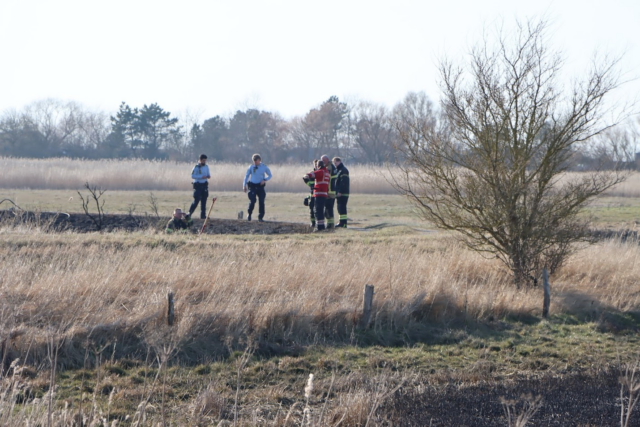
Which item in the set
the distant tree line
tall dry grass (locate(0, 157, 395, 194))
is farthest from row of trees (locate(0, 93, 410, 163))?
tall dry grass (locate(0, 157, 395, 194))

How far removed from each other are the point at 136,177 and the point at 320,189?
67.2 ft

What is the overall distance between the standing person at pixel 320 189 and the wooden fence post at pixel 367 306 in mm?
7048

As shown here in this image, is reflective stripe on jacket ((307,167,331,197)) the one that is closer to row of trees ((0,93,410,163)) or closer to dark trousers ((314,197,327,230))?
dark trousers ((314,197,327,230))

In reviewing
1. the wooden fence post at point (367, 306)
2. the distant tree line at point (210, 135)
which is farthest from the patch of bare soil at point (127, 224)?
the distant tree line at point (210, 135)

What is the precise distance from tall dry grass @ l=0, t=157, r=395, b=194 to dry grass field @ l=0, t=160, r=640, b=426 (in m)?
20.8

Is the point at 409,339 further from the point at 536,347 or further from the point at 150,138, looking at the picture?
the point at 150,138

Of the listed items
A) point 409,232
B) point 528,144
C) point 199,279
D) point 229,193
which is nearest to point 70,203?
point 229,193

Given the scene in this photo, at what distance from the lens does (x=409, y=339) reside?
9.66 metres

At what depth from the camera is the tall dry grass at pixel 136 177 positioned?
3372 cm

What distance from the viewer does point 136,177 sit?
1373 inches

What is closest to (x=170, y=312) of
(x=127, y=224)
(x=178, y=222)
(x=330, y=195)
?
(x=178, y=222)

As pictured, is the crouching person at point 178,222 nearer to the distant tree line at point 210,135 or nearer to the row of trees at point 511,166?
the row of trees at point 511,166

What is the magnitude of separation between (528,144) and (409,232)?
572 centimetres

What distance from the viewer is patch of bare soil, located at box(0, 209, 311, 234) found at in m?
16.5
